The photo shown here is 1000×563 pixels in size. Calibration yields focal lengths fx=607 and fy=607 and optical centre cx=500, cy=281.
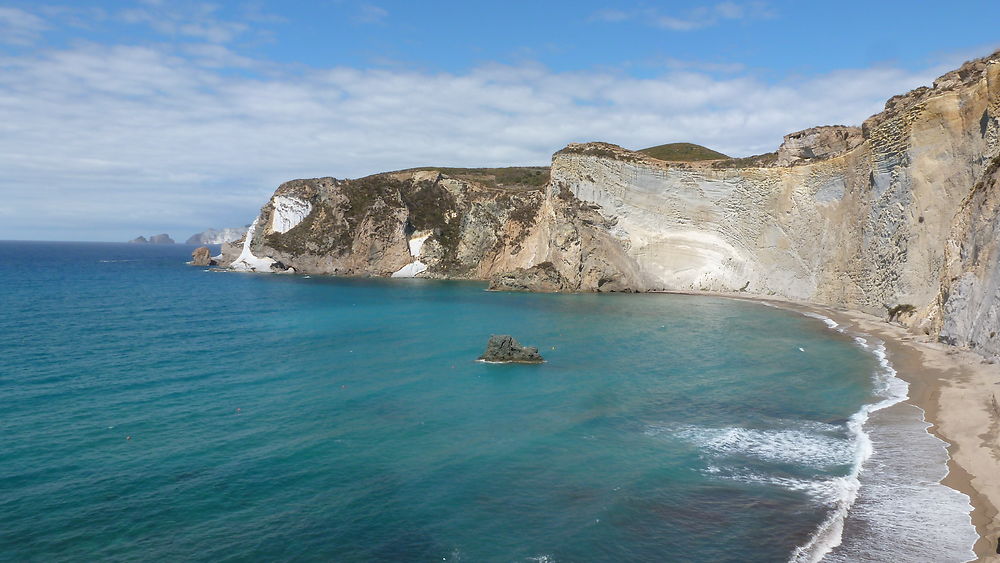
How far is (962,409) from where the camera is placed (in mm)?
23359

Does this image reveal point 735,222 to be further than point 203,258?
No

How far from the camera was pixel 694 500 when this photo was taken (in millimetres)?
16203

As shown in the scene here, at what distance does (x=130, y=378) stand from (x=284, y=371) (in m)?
6.76

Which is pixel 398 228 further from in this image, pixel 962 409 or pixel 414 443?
pixel 962 409

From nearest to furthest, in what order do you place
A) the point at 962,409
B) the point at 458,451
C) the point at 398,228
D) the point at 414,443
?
the point at 458,451 < the point at 414,443 < the point at 962,409 < the point at 398,228

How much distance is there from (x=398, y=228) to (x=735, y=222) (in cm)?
5064

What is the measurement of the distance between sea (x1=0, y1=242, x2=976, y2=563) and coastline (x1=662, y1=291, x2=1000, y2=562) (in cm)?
44

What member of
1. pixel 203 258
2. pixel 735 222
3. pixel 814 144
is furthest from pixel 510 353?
pixel 203 258

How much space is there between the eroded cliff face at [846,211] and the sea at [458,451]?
767 cm

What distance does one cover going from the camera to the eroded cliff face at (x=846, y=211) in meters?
36.7

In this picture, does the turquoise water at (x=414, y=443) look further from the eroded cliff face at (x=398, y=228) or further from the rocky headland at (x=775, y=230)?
the eroded cliff face at (x=398, y=228)

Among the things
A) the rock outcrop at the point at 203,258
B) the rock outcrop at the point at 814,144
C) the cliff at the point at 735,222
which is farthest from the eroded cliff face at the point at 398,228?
the rock outcrop at the point at 814,144

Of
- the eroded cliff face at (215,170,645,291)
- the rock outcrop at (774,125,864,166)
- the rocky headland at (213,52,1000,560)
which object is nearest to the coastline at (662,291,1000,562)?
the rocky headland at (213,52,1000,560)

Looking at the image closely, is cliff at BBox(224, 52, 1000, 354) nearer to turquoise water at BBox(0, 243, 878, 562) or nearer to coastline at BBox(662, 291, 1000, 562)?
coastline at BBox(662, 291, 1000, 562)
